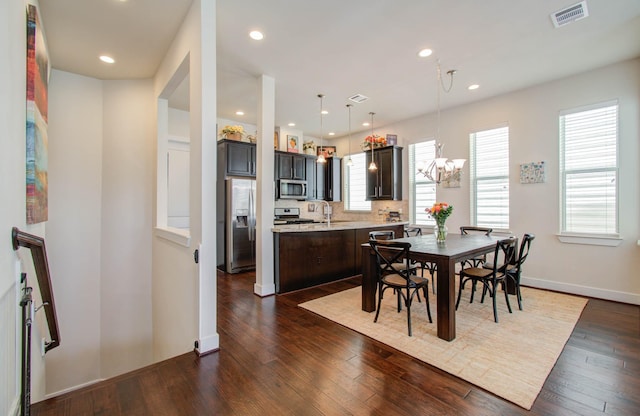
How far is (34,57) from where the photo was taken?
2004 mm

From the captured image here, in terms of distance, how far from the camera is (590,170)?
12.6ft

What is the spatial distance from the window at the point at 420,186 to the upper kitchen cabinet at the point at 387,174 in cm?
24

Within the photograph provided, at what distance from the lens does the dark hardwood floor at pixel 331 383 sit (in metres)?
1.74

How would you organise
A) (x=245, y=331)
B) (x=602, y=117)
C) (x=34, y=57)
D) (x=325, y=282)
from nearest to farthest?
(x=34, y=57) → (x=245, y=331) → (x=602, y=117) → (x=325, y=282)

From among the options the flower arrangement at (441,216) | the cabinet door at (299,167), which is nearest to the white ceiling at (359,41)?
the flower arrangement at (441,216)

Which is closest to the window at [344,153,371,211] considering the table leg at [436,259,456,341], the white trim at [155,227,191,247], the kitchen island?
the kitchen island

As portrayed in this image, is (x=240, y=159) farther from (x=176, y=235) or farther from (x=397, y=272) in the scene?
(x=397, y=272)

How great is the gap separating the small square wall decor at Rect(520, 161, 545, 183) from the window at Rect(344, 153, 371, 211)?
3.14 meters

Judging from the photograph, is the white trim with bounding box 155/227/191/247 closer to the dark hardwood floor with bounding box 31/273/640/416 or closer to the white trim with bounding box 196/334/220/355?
the white trim with bounding box 196/334/220/355

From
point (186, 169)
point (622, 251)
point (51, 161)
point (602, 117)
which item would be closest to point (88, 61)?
point (51, 161)

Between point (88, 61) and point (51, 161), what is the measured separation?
4.36ft

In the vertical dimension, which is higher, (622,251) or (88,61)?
(88,61)

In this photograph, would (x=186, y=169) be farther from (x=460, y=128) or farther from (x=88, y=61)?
(x=460, y=128)

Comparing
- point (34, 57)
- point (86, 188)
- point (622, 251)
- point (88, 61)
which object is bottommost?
point (622, 251)
